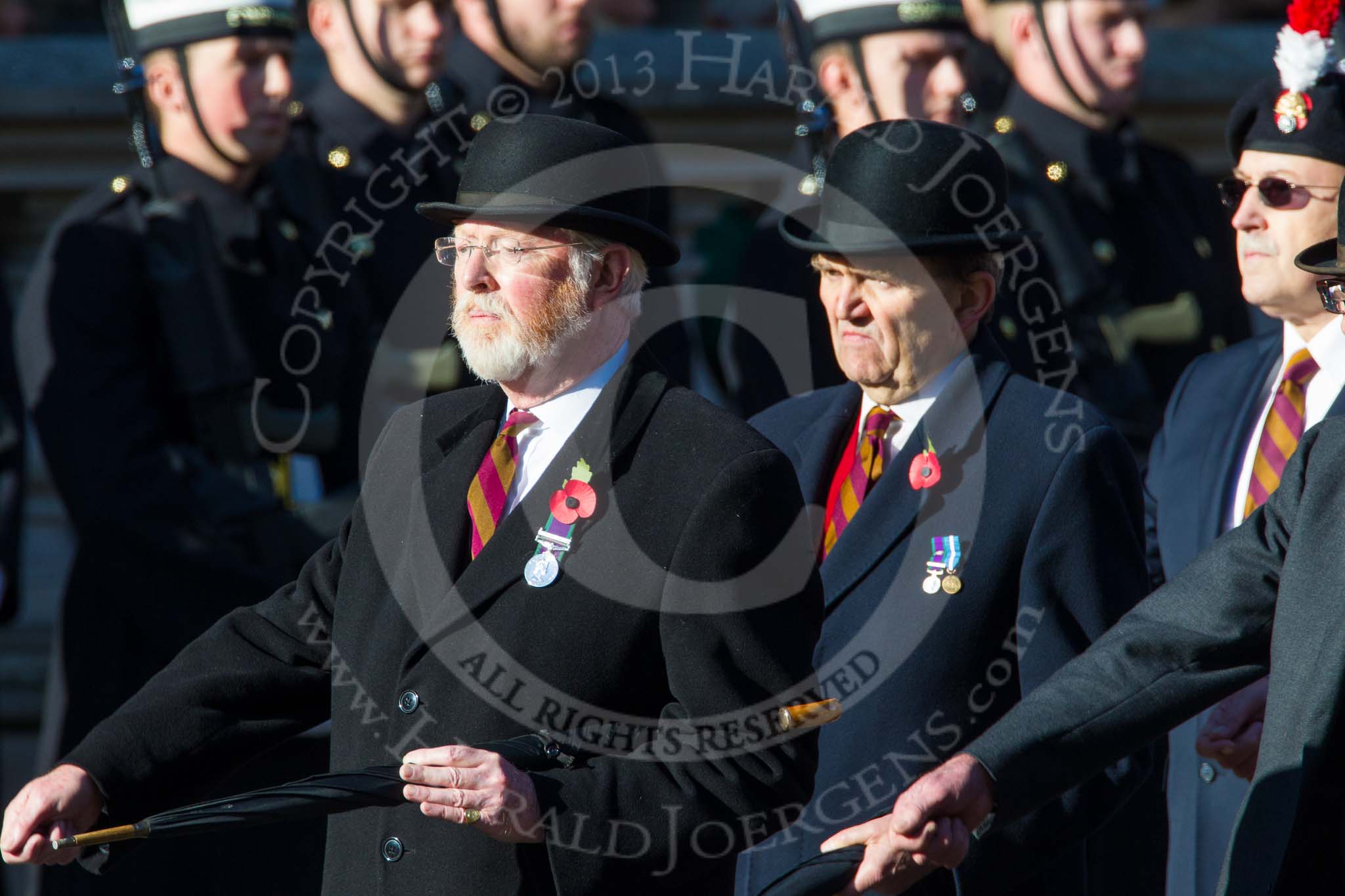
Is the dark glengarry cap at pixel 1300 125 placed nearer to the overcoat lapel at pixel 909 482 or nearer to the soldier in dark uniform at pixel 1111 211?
the overcoat lapel at pixel 909 482

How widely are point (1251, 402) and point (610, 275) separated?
5.68ft

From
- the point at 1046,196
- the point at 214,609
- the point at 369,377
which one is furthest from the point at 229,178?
the point at 1046,196

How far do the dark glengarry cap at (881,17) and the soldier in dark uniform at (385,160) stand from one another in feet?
3.51

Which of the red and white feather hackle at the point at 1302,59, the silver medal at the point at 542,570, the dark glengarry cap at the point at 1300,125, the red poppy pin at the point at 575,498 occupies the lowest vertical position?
the silver medal at the point at 542,570

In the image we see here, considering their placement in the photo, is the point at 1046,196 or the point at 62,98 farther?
the point at 62,98

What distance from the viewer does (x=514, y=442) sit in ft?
11.0

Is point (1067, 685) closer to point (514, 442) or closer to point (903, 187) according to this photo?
point (514, 442)

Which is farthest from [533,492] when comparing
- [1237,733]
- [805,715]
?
[1237,733]

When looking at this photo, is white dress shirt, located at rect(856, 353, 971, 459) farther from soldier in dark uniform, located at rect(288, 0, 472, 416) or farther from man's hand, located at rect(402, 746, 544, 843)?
soldier in dark uniform, located at rect(288, 0, 472, 416)

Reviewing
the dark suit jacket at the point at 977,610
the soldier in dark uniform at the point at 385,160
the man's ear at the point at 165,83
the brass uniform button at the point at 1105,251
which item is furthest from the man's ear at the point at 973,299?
the man's ear at the point at 165,83

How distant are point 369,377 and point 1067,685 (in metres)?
3.08

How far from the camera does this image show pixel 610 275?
134 inches

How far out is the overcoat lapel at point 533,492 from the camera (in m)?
3.16

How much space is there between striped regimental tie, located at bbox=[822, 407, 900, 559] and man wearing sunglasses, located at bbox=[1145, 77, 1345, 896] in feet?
2.62
